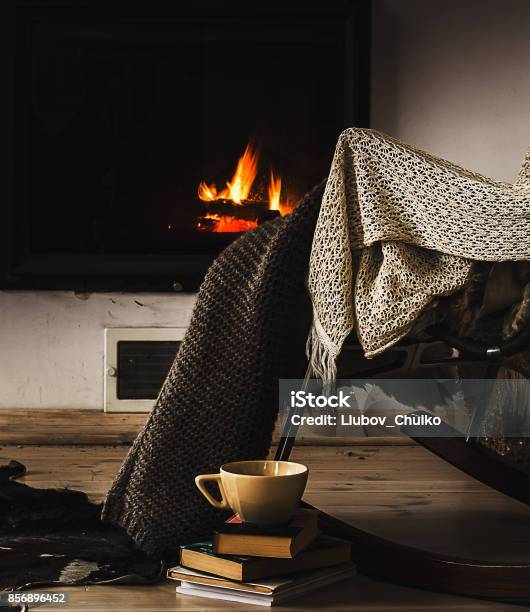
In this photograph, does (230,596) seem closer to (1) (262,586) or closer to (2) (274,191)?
(1) (262,586)

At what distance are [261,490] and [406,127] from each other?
1571 millimetres

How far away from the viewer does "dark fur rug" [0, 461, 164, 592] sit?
1234mm

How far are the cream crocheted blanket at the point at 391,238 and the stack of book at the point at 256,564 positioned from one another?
249mm

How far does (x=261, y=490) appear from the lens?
3.76ft

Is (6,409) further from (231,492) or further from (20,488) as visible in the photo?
(231,492)

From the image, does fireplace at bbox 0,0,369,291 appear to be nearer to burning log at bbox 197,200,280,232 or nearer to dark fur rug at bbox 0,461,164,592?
burning log at bbox 197,200,280,232

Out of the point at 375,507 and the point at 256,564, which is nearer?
the point at 256,564

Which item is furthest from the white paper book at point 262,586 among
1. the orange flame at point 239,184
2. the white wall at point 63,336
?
the orange flame at point 239,184

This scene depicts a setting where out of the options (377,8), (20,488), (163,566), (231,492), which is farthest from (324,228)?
(377,8)

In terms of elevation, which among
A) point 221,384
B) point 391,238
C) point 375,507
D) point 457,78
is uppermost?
point 457,78

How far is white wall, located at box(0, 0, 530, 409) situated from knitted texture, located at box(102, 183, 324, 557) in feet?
3.63

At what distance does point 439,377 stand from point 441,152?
94cm

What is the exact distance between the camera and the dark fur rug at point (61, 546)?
1234 mm

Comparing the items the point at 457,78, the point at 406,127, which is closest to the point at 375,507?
the point at 406,127
